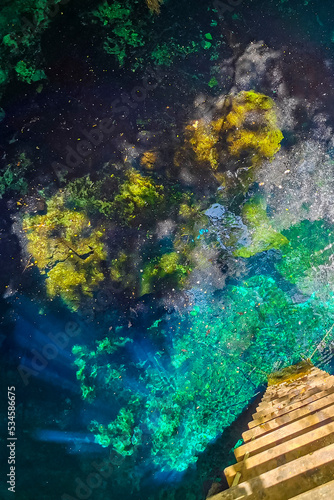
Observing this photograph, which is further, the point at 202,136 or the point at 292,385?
the point at 202,136

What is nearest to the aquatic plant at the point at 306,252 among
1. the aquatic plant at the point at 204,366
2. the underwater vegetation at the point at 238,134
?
the aquatic plant at the point at 204,366

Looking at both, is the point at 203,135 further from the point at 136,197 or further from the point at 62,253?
the point at 62,253

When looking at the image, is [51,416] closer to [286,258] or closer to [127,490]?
[127,490]

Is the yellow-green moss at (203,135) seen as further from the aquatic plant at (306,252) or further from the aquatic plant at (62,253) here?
the aquatic plant at (62,253)

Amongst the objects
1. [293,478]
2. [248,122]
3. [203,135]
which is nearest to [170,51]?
[203,135]

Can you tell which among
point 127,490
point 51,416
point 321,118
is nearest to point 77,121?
point 321,118

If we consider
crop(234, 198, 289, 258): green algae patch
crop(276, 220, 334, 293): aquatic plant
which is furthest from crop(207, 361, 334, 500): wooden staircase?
crop(234, 198, 289, 258): green algae patch
